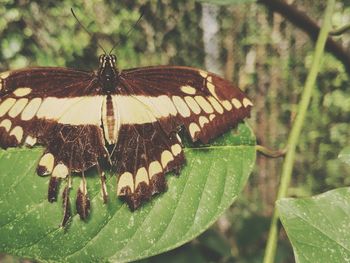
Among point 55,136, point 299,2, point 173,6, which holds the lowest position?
point 55,136

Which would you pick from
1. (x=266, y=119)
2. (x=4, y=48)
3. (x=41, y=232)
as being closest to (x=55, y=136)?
(x=41, y=232)

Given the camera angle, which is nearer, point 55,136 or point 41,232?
point 41,232

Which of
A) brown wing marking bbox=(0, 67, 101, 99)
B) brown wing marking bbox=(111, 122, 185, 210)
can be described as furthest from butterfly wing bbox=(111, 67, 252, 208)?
brown wing marking bbox=(0, 67, 101, 99)

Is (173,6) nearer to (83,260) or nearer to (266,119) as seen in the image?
(266,119)

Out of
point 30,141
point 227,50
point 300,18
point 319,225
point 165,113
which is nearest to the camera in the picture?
point 319,225

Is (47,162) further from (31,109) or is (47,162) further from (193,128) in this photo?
(193,128)

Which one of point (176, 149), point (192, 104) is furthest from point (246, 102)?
point (176, 149)
